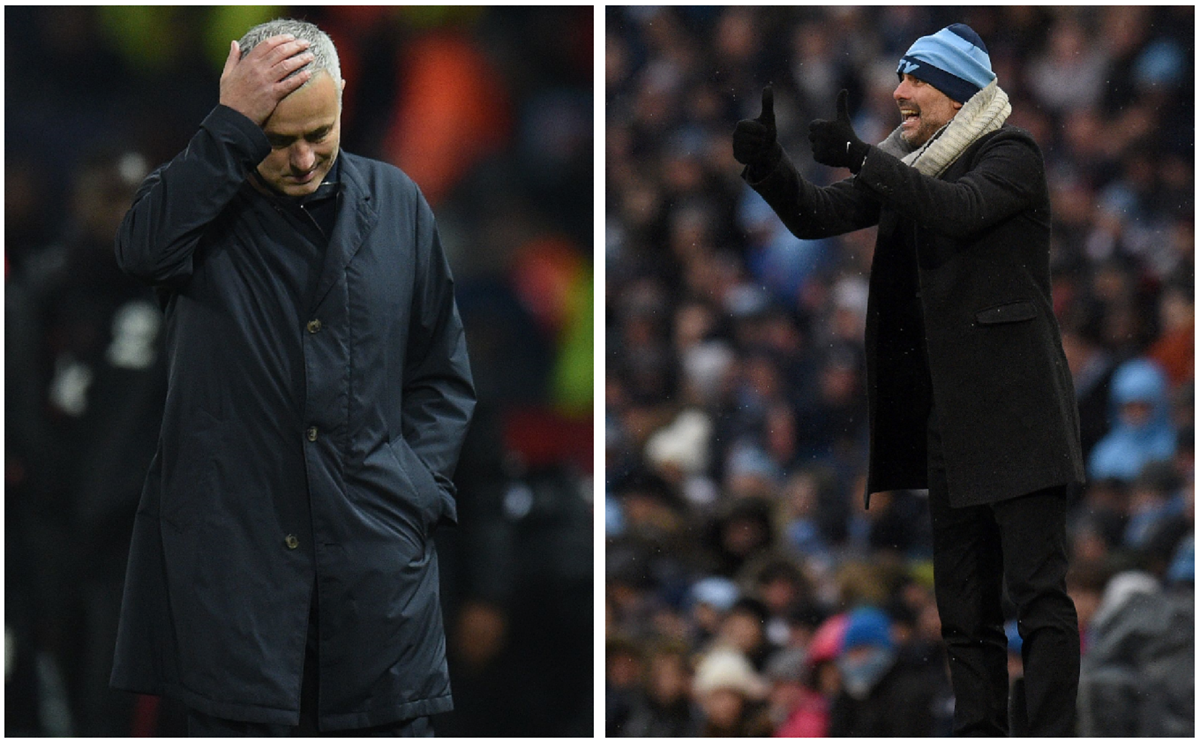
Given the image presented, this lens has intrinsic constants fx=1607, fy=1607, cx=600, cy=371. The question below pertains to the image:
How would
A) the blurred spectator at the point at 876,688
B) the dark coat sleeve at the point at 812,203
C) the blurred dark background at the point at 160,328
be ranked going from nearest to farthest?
the dark coat sleeve at the point at 812,203 < the blurred dark background at the point at 160,328 < the blurred spectator at the point at 876,688

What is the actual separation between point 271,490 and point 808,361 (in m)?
3.19

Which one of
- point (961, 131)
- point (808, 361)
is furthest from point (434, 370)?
point (808, 361)

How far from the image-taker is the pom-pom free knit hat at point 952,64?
328 cm

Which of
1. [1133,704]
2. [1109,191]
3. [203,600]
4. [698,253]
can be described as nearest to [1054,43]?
[1109,191]

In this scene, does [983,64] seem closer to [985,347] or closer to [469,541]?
[985,347]

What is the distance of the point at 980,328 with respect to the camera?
3188 mm

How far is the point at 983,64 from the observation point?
3.31m

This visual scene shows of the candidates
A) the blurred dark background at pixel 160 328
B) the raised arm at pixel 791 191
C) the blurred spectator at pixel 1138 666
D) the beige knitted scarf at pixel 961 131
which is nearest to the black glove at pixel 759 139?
the raised arm at pixel 791 191

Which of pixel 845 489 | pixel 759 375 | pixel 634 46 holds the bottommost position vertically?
pixel 845 489

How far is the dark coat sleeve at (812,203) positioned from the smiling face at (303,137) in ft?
2.86

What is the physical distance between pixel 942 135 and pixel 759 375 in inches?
104

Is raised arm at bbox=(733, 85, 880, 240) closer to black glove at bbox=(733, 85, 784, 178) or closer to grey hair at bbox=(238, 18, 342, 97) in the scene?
black glove at bbox=(733, 85, 784, 178)

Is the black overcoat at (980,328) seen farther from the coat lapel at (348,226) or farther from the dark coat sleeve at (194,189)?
the dark coat sleeve at (194,189)

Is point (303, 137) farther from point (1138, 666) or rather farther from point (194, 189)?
point (1138, 666)
